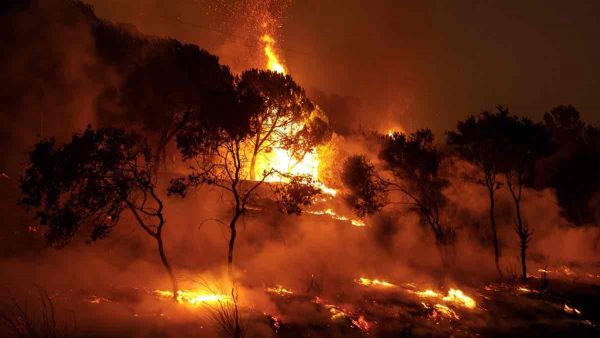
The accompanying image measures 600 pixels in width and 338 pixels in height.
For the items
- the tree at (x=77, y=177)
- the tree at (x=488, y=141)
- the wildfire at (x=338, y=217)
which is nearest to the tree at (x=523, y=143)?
the tree at (x=488, y=141)

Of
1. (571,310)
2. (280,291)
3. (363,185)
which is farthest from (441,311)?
(363,185)

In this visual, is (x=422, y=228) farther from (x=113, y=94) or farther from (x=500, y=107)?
(x=113, y=94)

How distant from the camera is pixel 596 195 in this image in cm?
3086

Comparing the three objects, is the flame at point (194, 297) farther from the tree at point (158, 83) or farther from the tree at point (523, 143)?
the tree at point (523, 143)

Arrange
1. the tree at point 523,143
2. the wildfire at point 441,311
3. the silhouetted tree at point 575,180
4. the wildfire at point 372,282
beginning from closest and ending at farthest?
the wildfire at point 441,311, the wildfire at point 372,282, the tree at point 523,143, the silhouetted tree at point 575,180

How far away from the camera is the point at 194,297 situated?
13898 mm

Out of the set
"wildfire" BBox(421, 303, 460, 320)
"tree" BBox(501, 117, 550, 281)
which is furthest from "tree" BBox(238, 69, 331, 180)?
"tree" BBox(501, 117, 550, 281)

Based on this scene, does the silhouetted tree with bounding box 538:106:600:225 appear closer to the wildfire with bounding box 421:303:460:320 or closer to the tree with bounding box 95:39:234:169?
the wildfire with bounding box 421:303:460:320

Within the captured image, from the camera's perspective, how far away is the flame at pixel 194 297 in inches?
530

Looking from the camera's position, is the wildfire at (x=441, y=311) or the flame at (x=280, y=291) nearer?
the wildfire at (x=441, y=311)

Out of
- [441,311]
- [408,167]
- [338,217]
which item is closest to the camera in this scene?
[441,311]

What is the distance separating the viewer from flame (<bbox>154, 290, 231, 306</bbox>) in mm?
13453

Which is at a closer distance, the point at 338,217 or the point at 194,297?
the point at 194,297

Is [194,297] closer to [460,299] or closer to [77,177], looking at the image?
[77,177]
